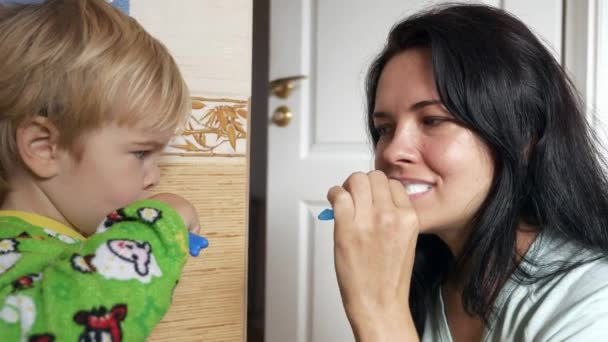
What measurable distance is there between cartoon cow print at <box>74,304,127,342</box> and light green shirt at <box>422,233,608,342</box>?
0.46 m

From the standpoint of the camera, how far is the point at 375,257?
25.3 inches

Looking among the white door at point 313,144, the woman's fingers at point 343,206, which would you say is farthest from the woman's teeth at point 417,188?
the white door at point 313,144

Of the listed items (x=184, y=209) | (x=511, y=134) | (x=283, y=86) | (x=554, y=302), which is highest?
(x=283, y=86)

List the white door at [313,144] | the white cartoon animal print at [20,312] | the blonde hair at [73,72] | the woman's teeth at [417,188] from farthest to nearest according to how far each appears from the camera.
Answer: the white door at [313,144] → the woman's teeth at [417,188] → the blonde hair at [73,72] → the white cartoon animal print at [20,312]

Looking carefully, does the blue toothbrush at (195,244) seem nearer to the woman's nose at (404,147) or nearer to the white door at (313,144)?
the woman's nose at (404,147)

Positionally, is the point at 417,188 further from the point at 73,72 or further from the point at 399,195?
the point at 73,72

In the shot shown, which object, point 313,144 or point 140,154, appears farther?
point 313,144

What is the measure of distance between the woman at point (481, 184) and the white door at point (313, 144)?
79 centimetres

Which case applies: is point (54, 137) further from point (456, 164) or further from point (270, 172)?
point (270, 172)

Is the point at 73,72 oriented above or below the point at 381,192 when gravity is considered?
above

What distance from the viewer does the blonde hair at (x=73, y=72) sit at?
613mm

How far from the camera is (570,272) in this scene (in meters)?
0.65

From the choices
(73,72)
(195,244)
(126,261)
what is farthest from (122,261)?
(73,72)

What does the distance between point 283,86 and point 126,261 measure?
1.12 meters
